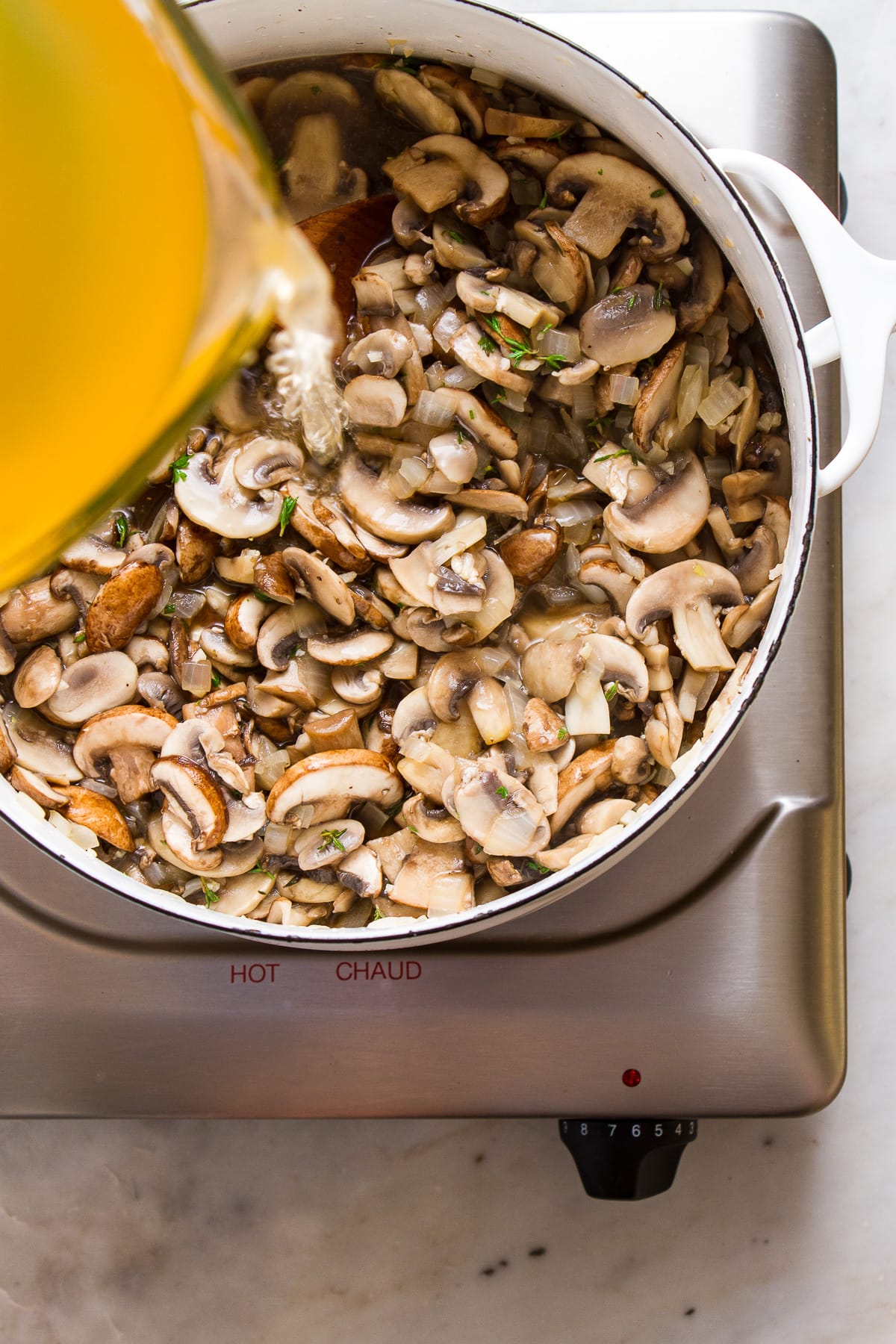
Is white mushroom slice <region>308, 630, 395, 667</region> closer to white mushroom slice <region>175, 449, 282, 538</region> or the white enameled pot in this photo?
white mushroom slice <region>175, 449, 282, 538</region>

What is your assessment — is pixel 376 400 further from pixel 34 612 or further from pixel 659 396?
pixel 34 612

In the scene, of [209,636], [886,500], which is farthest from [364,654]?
[886,500]

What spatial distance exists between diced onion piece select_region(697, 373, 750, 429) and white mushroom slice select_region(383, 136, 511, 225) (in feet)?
0.93

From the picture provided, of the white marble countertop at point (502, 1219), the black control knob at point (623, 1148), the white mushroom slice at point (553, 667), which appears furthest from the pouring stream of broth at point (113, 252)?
the white marble countertop at point (502, 1219)

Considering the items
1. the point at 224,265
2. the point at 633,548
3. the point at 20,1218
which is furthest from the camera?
the point at 20,1218

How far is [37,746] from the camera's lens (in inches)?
40.4

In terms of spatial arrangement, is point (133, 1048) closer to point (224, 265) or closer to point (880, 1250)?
point (224, 265)

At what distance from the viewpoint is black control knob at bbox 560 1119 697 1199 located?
3.47 feet

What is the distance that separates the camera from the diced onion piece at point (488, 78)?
979 mm

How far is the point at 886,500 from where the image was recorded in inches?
50.4

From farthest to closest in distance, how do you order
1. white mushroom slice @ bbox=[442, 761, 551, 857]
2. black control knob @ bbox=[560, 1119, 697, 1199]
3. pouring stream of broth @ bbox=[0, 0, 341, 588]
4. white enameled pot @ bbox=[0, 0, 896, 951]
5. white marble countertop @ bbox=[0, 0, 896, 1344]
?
white marble countertop @ bbox=[0, 0, 896, 1344] → black control knob @ bbox=[560, 1119, 697, 1199] → white mushroom slice @ bbox=[442, 761, 551, 857] → white enameled pot @ bbox=[0, 0, 896, 951] → pouring stream of broth @ bbox=[0, 0, 341, 588]

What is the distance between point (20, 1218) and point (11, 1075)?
335 mm

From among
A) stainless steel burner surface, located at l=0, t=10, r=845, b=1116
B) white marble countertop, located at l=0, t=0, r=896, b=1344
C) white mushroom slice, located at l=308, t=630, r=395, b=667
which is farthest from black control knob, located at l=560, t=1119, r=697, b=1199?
white mushroom slice, located at l=308, t=630, r=395, b=667

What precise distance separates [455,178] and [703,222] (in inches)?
9.8
